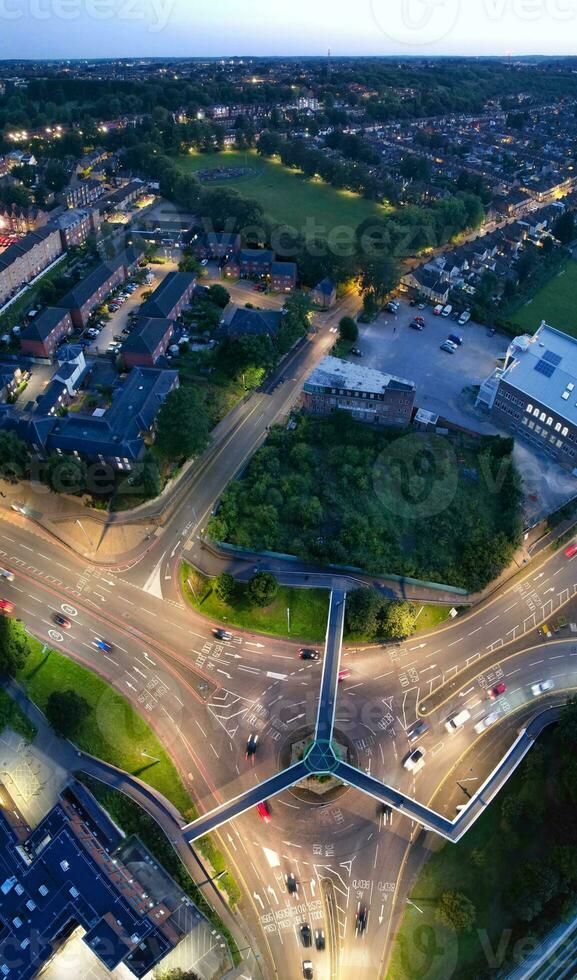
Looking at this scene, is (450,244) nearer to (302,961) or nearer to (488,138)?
(488,138)

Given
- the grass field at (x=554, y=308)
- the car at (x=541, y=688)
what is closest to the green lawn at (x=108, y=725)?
the car at (x=541, y=688)

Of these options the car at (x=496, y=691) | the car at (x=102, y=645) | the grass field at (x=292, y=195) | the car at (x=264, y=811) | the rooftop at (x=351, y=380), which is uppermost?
the grass field at (x=292, y=195)

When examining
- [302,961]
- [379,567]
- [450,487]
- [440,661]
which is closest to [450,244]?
[450,487]

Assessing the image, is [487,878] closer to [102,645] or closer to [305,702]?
[305,702]

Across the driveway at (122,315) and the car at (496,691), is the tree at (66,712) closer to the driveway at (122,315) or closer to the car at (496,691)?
the car at (496,691)

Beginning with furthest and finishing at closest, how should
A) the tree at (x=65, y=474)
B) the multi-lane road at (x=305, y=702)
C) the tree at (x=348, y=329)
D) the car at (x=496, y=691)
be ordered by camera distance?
the tree at (x=348, y=329)
the tree at (x=65, y=474)
the car at (x=496, y=691)
the multi-lane road at (x=305, y=702)

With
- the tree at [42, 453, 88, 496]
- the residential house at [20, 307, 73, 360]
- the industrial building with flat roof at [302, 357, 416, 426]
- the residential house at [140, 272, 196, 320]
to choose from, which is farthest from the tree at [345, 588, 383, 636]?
the residential house at [20, 307, 73, 360]

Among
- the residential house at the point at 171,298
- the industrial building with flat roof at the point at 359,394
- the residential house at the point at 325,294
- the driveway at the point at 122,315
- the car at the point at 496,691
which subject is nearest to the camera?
the car at the point at 496,691
